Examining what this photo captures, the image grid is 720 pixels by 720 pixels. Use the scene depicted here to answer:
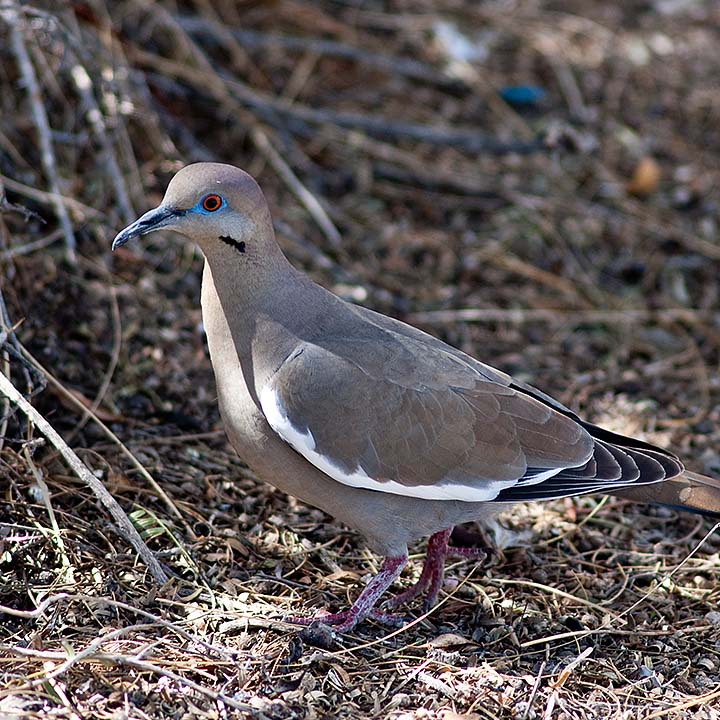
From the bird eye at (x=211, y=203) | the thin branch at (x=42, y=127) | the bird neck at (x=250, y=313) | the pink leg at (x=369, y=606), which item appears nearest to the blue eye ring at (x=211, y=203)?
the bird eye at (x=211, y=203)

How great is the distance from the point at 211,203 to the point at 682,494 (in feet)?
5.81

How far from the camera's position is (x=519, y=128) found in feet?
20.7

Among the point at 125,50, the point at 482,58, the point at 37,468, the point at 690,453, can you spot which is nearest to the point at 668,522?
the point at 690,453

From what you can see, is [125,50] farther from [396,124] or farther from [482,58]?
[482,58]

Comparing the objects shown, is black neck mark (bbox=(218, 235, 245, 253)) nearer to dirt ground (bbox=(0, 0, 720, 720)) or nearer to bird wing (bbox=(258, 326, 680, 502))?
bird wing (bbox=(258, 326, 680, 502))

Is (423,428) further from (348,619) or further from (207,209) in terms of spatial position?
(207,209)

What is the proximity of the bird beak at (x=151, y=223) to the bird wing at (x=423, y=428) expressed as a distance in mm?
539

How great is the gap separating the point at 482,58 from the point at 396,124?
1316mm

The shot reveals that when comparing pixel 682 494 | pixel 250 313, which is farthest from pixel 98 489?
pixel 682 494

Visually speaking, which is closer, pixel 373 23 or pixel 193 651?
pixel 193 651

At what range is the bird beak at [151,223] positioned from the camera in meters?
3.11

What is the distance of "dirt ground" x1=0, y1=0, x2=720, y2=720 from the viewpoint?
119 inches

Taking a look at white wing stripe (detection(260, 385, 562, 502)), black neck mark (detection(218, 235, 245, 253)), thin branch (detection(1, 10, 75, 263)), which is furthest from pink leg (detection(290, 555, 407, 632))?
thin branch (detection(1, 10, 75, 263))

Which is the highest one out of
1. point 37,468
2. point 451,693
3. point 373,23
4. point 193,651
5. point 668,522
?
point 373,23
